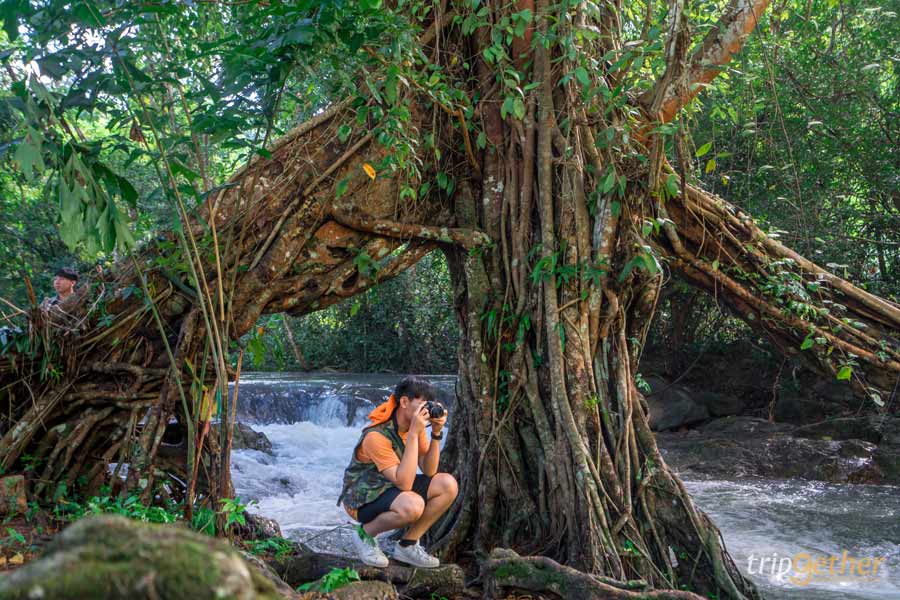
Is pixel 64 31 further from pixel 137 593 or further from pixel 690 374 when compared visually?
pixel 690 374

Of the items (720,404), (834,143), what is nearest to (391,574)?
(834,143)

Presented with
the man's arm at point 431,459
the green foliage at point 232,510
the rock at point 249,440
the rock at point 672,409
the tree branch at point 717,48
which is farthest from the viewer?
the rock at point 672,409

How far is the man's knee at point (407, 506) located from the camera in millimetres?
3631

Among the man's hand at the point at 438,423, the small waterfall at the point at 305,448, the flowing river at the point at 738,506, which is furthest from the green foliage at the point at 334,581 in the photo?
the small waterfall at the point at 305,448

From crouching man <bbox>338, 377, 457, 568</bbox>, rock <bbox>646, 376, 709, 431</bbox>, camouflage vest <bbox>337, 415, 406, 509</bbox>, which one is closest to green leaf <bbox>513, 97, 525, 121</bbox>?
crouching man <bbox>338, 377, 457, 568</bbox>

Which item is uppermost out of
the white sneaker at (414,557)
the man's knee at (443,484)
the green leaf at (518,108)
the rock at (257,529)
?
the green leaf at (518,108)

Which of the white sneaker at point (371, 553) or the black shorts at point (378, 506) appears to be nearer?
the white sneaker at point (371, 553)

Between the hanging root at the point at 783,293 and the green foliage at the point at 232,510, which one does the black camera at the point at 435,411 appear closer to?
the green foliage at the point at 232,510

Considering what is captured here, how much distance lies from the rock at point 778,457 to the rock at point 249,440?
4398mm

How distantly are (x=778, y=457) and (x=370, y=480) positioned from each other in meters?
5.43

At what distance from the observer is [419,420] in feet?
11.7

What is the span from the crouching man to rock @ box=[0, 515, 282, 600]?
253 cm

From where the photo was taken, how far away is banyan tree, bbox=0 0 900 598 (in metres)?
3.89

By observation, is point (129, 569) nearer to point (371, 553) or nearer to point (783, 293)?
point (371, 553)
